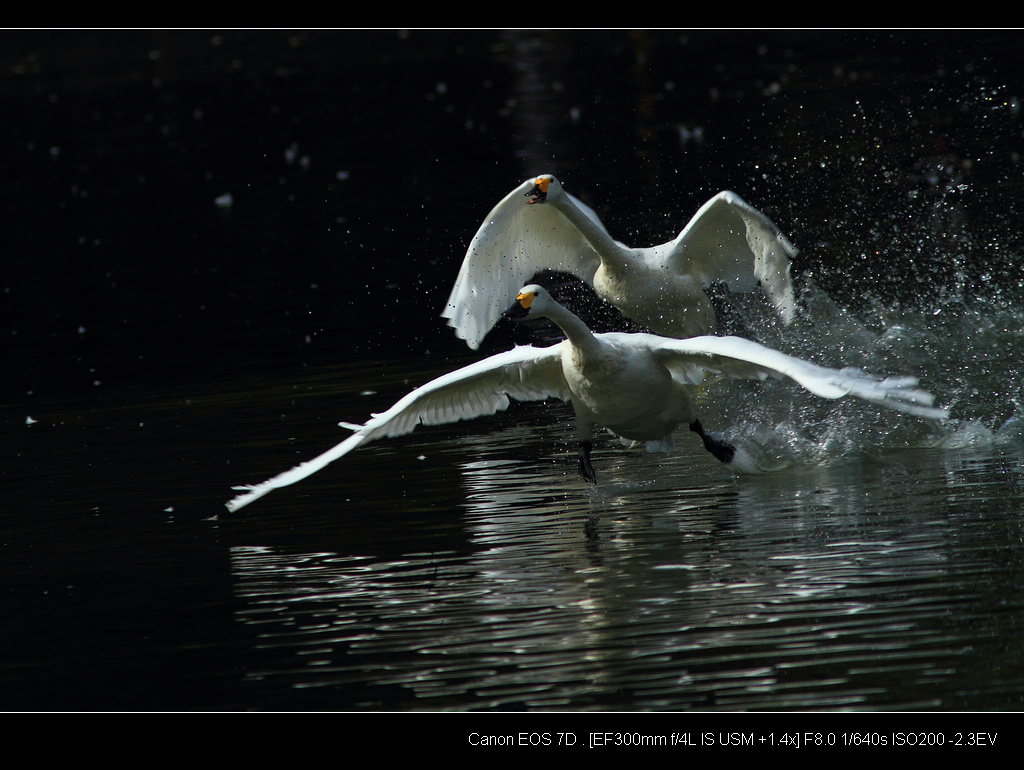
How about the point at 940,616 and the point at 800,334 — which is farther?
the point at 800,334

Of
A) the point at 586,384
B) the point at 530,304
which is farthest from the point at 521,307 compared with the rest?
the point at 586,384

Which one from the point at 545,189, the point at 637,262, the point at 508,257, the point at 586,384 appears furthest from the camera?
the point at 508,257

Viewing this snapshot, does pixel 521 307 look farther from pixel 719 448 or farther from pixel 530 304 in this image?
pixel 719 448

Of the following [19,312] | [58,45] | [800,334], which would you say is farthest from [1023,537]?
[58,45]

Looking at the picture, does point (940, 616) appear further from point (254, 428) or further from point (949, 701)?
point (254, 428)

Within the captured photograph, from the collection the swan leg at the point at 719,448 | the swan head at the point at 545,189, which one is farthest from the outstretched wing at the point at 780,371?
the swan head at the point at 545,189

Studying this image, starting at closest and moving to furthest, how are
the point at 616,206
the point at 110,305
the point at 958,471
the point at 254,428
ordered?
the point at 958,471 → the point at 254,428 → the point at 110,305 → the point at 616,206

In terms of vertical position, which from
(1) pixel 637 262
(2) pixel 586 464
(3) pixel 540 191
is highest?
(3) pixel 540 191
